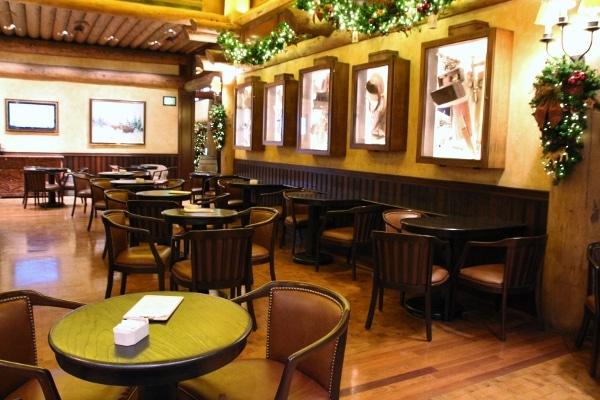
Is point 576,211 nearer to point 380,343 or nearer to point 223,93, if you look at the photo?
point 380,343

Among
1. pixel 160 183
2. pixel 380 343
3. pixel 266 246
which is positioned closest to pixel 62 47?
pixel 160 183

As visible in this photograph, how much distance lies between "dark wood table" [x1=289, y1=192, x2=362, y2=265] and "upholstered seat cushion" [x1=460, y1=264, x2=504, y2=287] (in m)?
2.18

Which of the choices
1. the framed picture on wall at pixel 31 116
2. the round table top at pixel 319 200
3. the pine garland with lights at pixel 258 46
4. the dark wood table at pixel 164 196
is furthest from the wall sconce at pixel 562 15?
the framed picture on wall at pixel 31 116

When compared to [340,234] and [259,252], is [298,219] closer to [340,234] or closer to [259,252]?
[340,234]

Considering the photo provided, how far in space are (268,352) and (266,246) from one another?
231 centimetres

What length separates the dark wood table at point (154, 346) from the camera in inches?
67.2

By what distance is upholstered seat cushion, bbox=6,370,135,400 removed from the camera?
2.01 m

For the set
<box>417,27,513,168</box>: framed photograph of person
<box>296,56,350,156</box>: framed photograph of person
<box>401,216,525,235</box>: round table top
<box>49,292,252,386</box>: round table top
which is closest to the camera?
<box>49,292,252,386</box>: round table top

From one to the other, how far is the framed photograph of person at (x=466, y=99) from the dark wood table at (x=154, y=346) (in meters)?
3.27

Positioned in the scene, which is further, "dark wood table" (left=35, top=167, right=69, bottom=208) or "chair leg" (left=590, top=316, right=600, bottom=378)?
"dark wood table" (left=35, top=167, right=69, bottom=208)

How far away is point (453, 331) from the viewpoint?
4176 millimetres

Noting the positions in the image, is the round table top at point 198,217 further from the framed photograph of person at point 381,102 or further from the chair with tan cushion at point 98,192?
the chair with tan cushion at point 98,192

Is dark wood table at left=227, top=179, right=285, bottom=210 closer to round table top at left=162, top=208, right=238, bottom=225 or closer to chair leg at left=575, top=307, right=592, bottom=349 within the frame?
round table top at left=162, top=208, right=238, bottom=225

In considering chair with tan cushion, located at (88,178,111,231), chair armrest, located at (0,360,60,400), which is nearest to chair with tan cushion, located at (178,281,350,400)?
chair armrest, located at (0,360,60,400)
